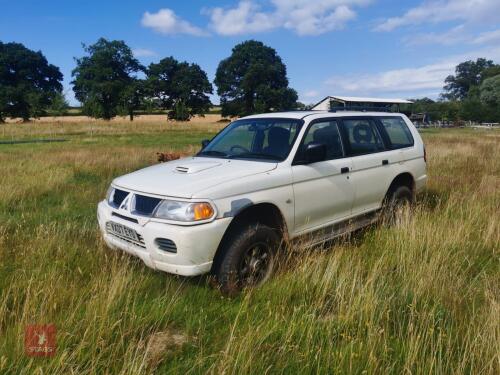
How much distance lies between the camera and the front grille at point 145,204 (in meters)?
3.56

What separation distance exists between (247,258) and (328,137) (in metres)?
1.98

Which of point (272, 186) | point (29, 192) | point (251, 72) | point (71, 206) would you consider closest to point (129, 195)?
point (272, 186)

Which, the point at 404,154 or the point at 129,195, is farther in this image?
the point at 404,154

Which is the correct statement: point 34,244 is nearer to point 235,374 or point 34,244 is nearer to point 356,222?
point 235,374

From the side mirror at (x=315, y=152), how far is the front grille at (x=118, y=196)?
6.36ft

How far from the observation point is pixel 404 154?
19.2 ft

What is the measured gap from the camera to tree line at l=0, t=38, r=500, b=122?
6912 cm

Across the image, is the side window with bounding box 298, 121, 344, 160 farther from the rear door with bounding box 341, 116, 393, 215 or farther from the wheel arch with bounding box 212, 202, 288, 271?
the wheel arch with bounding box 212, 202, 288, 271

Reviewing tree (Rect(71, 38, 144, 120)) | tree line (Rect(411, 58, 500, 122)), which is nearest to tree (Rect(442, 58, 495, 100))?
tree line (Rect(411, 58, 500, 122))

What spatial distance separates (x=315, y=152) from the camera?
4137 millimetres

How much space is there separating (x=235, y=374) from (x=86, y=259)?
8.29 feet

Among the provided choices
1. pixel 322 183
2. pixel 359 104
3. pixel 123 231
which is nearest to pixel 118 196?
pixel 123 231

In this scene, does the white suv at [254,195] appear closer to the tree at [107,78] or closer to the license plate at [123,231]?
the license plate at [123,231]

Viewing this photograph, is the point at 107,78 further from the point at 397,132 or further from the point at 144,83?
the point at 397,132
